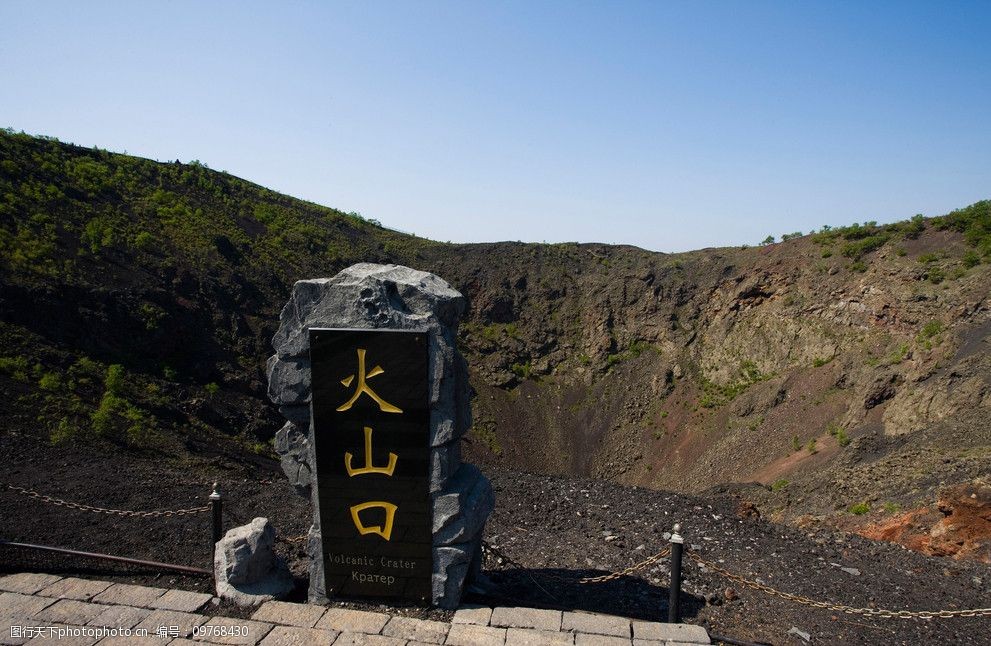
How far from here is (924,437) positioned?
1155cm

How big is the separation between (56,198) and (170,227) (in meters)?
3.66

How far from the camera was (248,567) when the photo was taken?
5359 millimetres

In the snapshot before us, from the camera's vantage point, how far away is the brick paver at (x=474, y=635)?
472 centimetres

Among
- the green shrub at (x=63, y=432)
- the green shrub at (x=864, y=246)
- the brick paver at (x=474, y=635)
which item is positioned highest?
the green shrub at (x=864, y=246)

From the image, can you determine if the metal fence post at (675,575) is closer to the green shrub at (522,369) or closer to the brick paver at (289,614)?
the brick paver at (289,614)

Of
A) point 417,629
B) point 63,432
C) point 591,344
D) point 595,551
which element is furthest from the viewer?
point 591,344

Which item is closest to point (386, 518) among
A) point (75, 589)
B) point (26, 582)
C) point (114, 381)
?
point (75, 589)

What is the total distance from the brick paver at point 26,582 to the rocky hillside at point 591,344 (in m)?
5.22

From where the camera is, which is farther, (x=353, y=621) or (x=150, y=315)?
(x=150, y=315)

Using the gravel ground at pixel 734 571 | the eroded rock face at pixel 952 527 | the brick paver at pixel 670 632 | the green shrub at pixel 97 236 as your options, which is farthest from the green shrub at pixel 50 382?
the eroded rock face at pixel 952 527

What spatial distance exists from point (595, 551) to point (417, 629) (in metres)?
3.04

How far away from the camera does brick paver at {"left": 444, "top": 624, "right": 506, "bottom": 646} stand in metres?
4.72

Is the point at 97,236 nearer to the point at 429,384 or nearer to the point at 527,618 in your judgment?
the point at 429,384

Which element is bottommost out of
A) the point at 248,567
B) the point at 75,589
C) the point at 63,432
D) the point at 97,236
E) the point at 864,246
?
the point at 75,589
